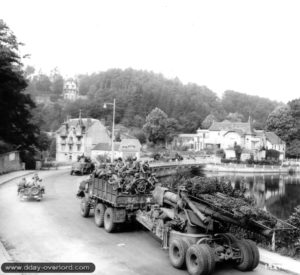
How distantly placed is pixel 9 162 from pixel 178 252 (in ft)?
101

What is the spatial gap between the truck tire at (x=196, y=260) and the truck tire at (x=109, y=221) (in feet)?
15.6

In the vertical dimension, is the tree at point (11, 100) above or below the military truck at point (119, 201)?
above

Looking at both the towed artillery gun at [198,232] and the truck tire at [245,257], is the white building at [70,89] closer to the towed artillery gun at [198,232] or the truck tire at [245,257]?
the towed artillery gun at [198,232]

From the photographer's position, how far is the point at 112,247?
12.5m

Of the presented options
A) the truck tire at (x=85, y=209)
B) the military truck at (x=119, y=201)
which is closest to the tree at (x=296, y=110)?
the truck tire at (x=85, y=209)

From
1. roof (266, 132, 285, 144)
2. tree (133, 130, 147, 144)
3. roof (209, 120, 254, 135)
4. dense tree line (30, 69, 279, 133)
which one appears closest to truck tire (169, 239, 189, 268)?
roof (209, 120, 254, 135)

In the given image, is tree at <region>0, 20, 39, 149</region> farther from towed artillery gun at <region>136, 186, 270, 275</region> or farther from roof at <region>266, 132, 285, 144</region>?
roof at <region>266, 132, 285, 144</region>

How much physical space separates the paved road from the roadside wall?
17194mm

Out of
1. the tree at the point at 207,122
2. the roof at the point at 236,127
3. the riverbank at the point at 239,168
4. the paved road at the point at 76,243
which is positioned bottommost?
the riverbank at the point at 239,168

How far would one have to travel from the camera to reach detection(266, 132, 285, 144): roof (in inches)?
3868

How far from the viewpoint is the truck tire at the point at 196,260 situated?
9586 mm

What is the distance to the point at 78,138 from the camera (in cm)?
7269

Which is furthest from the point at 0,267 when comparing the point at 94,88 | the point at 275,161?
the point at 94,88

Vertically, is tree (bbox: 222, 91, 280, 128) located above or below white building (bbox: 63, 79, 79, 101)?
below
